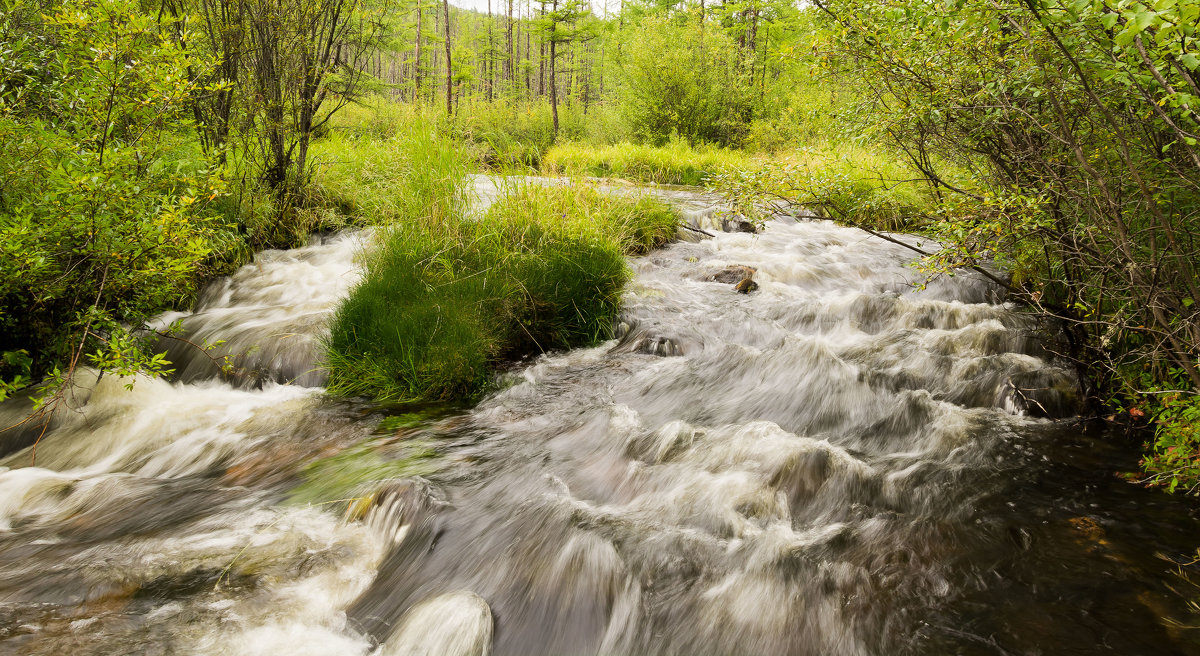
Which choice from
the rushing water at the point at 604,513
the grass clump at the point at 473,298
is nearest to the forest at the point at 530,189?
the grass clump at the point at 473,298

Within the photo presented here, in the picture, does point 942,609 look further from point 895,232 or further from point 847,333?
point 895,232

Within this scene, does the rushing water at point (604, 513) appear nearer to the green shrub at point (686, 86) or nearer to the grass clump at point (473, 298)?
the grass clump at point (473, 298)

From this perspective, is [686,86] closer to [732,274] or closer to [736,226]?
[736,226]

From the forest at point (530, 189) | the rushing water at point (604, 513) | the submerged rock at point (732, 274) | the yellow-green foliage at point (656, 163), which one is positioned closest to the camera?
the rushing water at point (604, 513)

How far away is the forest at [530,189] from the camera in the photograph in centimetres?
311

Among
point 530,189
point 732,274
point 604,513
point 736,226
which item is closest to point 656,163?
point 736,226

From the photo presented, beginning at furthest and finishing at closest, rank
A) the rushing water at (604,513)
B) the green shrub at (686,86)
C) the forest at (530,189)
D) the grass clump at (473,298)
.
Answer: the green shrub at (686,86)
the grass clump at (473,298)
the forest at (530,189)
the rushing water at (604,513)

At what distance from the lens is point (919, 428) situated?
4227 millimetres

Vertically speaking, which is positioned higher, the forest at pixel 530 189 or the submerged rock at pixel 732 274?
the forest at pixel 530 189

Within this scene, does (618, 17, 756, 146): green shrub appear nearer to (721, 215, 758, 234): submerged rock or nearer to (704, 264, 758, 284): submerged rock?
(721, 215, 758, 234): submerged rock

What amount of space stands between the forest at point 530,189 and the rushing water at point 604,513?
47cm

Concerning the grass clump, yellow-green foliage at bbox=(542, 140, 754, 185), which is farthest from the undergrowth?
yellow-green foliage at bbox=(542, 140, 754, 185)

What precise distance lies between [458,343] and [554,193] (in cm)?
246

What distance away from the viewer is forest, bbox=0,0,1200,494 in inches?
122
